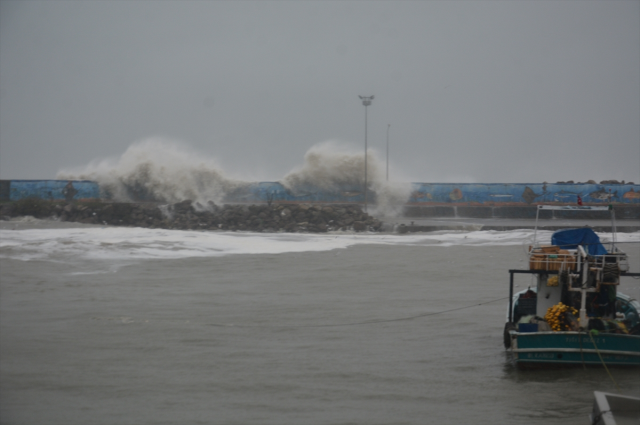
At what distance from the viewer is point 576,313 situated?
9.84 meters

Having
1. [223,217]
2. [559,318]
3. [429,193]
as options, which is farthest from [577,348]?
[429,193]

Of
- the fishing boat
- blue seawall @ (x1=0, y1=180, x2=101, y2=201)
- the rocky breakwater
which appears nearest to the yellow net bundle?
the fishing boat

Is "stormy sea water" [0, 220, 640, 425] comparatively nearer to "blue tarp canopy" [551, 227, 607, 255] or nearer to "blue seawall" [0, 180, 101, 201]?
"blue tarp canopy" [551, 227, 607, 255]

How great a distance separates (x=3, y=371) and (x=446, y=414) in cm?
641

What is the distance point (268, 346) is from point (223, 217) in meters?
29.1

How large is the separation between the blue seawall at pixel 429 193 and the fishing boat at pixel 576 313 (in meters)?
39.9

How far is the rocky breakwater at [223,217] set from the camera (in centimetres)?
3731

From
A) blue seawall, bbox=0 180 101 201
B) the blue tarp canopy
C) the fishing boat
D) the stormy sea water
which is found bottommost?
the stormy sea water


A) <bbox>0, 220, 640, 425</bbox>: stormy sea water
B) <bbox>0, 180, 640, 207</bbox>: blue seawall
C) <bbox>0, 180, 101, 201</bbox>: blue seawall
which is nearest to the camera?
<bbox>0, 220, 640, 425</bbox>: stormy sea water

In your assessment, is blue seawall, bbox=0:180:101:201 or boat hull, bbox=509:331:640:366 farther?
blue seawall, bbox=0:180:101:201

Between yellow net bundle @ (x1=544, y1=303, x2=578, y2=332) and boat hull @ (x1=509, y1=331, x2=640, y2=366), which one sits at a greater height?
yellow net bundle @ (x1=544, y1=303, x2=578, y2=332)

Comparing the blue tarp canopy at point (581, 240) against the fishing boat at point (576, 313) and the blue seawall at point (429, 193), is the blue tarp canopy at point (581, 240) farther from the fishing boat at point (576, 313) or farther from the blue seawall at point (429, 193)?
the blue seawall at point (429, 193)

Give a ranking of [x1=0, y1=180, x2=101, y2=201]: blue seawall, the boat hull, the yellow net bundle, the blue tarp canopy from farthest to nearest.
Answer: [x1=0, y1=180, x2=101, y2=201]: blue seawall, the blue tarp canopy, the yellow net bundle, the boat hull

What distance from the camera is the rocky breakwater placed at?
37.3 m
